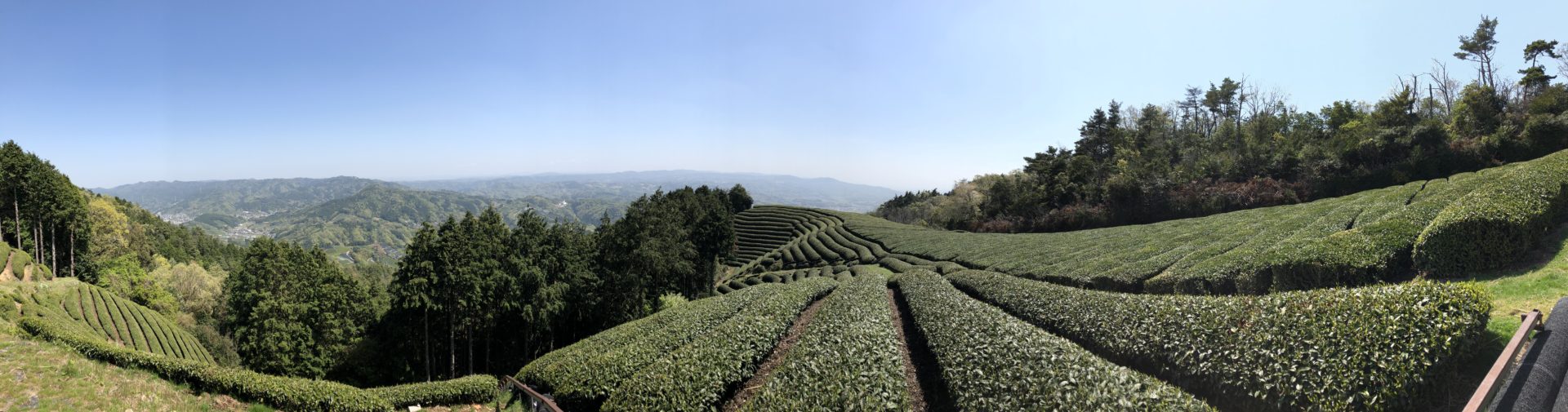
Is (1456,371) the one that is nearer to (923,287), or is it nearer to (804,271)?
(923,287)

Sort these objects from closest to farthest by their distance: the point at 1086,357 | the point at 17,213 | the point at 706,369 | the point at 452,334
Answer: the point at 1086,357 → the point at 706,369 → the point at 452,334 → the point at 17,213

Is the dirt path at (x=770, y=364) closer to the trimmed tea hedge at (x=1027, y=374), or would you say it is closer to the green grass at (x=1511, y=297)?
the trimmed tea hedge at (x=1027, y=374)

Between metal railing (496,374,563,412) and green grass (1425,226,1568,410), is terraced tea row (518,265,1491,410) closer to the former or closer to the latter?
green grass (1425,226,1568,410)

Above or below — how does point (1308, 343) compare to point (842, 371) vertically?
above

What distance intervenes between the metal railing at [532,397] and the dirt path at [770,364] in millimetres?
4002

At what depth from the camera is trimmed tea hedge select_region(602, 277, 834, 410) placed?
11.1 metres

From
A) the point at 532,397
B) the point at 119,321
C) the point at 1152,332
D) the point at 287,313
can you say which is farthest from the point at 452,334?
the point at 1152,332

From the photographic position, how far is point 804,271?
4569cm

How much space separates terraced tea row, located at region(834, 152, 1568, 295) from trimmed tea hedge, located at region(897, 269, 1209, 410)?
9260mm

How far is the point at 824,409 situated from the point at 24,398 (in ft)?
59.1

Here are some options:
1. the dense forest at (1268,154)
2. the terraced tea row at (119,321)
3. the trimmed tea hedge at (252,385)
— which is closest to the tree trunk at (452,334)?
the terraced tea row at (119,321)

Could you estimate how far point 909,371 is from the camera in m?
14.2

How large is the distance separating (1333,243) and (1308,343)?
10.9 metres

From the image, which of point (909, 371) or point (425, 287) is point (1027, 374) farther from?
point (425, 287)
